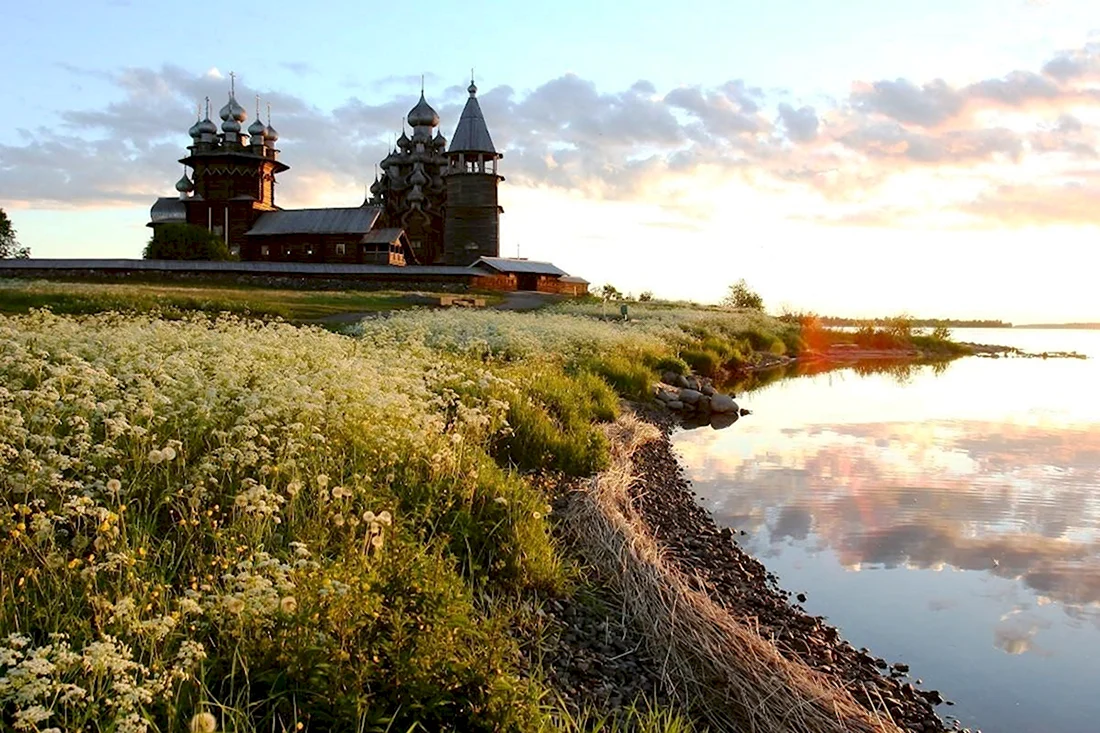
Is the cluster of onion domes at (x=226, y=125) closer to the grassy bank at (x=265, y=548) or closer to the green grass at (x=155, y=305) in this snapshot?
the green grass at (x=155, y=305)

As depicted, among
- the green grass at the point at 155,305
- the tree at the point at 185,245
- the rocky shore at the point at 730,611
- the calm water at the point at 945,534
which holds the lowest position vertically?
the calm water at the point at 945,534

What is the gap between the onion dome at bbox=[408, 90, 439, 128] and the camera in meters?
64.9

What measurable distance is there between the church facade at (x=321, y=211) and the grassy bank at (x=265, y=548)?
155 feet

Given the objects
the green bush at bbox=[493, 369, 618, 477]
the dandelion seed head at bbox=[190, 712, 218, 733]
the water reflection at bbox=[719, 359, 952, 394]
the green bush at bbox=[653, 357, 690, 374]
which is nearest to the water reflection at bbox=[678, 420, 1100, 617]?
the green bush at bbox=[493, 369, 618, 477]

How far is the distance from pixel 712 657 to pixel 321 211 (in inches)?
2186

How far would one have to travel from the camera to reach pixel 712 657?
5.77 meters

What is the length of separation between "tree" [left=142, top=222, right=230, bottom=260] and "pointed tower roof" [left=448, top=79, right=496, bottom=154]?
637 inches

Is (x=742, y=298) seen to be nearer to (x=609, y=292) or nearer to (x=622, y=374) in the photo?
(x=609, y=292)

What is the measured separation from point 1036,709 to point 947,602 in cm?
206

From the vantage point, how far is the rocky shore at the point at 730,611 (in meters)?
5.50

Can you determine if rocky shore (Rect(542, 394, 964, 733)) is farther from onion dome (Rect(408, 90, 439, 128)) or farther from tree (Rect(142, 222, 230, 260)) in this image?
onion dome (Rect(408, 90, 439, 128))

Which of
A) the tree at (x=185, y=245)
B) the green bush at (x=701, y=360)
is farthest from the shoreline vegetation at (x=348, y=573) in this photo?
the tree at (x=185, y=245)

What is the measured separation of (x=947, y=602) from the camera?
333 inches

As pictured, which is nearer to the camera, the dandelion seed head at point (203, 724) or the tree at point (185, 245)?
the dandelion seed head at point (203, 724)
